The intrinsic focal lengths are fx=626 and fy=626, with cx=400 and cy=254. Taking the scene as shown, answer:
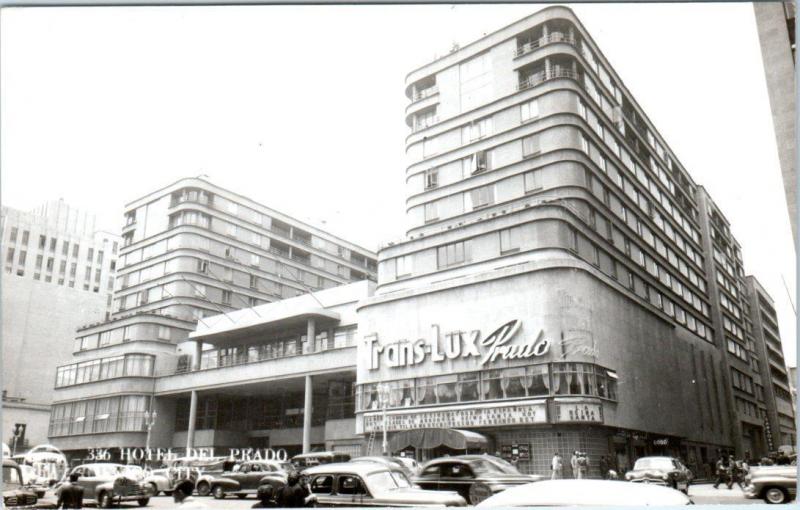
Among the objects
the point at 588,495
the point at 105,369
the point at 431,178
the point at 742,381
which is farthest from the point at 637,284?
the point at 105,369

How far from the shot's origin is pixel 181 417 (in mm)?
14250

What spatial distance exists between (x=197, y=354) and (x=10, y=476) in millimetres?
5964

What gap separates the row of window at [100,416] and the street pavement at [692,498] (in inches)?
85.7

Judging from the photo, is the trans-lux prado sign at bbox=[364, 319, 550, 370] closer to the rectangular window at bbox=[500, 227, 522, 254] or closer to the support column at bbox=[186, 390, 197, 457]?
the rectangular window at bbox=[500, 227, 522, 254]

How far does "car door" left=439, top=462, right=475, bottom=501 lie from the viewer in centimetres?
1024

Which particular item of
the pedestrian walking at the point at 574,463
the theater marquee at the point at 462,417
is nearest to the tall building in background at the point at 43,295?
the theater marquee at the point at 462,417

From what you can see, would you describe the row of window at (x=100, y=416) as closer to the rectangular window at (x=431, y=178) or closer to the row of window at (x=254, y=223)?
the row of window at (x=254, y=223)

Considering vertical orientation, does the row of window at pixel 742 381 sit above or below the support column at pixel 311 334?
below

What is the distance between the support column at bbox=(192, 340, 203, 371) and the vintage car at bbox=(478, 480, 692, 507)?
10.8m

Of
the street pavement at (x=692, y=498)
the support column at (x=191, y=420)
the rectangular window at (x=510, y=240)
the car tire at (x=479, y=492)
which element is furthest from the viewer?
the rectangular window at (x=510, y=240)

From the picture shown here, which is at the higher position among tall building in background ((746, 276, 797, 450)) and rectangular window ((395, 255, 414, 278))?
rectangular window ((395, 255, 414, 278))

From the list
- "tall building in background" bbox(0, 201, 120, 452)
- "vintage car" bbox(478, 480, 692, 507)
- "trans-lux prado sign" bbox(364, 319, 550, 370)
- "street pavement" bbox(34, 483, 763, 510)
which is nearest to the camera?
"vintage car" bbox(478, 480, 692, 507)

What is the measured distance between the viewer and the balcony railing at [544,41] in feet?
43.0

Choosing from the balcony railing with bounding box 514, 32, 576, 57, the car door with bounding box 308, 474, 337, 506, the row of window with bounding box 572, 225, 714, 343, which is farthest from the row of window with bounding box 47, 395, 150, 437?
the balcony railing with bounding box 514, 32, 576, 57
